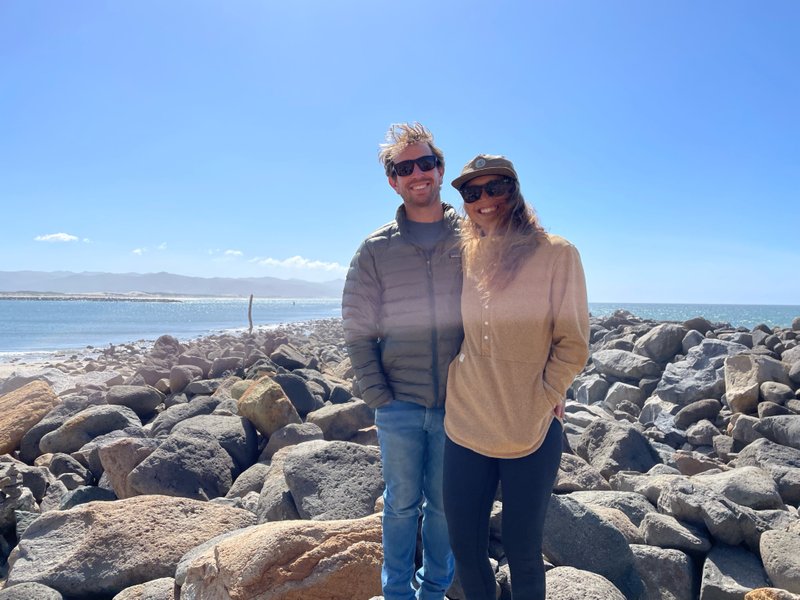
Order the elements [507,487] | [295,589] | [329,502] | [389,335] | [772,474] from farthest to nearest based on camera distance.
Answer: [772,474] → [329,502] → [295,589] → [389,335] → [507,487]

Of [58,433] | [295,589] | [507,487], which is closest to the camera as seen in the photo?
[507,487]

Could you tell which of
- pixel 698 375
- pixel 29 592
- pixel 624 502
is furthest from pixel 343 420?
pixel 698 375

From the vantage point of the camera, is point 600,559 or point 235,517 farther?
point 235,517

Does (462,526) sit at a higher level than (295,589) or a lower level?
higher

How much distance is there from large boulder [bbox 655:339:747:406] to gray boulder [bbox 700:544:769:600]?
7.42 meters

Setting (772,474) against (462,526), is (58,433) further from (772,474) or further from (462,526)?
(772,474)

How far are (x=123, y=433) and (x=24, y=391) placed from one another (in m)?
2.54

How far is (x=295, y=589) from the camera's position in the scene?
3.19m

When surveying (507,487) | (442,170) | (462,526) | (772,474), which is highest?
(442,170)

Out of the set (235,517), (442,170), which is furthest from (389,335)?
(235,517)

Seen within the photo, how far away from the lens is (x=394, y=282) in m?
2.95

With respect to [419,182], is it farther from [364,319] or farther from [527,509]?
[527,509]

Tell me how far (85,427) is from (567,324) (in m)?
7.43

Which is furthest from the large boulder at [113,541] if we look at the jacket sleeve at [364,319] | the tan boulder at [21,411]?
the tan boulder at [21,411]
